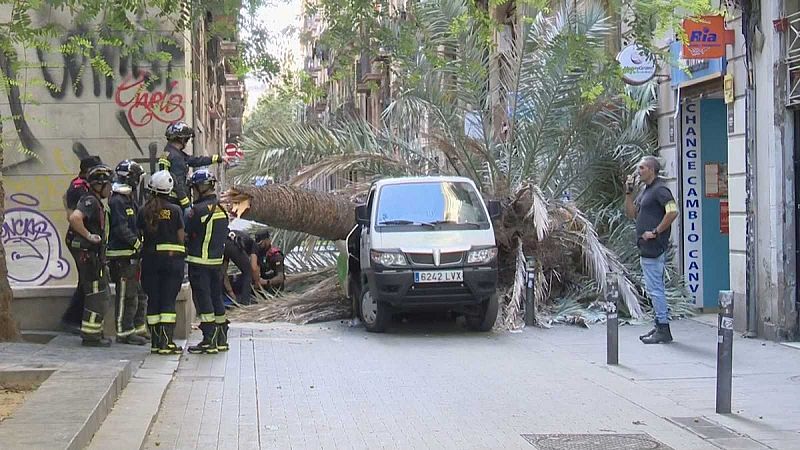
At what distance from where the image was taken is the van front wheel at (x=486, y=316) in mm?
13469

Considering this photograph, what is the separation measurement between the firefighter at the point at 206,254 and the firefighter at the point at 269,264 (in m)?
5.02

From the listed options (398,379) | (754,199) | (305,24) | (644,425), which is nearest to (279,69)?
(305,24)

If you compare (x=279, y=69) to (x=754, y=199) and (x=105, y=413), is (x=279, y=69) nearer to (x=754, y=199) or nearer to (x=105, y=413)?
(x=105, y=413)

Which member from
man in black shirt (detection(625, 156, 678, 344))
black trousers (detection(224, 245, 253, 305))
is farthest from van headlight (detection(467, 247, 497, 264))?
black trousers (detection(224, 245, 253, 305))

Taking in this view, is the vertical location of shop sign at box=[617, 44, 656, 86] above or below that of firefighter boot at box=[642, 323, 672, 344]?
above

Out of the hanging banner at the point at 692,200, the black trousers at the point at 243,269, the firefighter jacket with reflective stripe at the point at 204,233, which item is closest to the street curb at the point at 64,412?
the firefighter jacket with reflective stripe at the point at 204,233

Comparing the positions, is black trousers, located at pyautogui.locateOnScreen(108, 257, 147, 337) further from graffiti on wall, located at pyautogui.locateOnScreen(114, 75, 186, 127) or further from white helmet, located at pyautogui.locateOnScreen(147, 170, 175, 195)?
graffiti on wall, located at pyautogui.locateOnScreen(114, 75, 186, 127)

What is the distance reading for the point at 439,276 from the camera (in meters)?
13.0

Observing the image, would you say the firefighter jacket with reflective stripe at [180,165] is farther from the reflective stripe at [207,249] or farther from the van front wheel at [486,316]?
the van front wheel at [486,316]

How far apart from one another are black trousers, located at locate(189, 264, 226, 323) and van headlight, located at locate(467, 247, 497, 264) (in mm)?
3152

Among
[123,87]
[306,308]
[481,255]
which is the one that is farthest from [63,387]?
[306,308]

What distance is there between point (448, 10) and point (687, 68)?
3892mm

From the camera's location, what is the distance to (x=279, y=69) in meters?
10.6

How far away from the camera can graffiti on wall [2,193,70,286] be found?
13.8 metres
